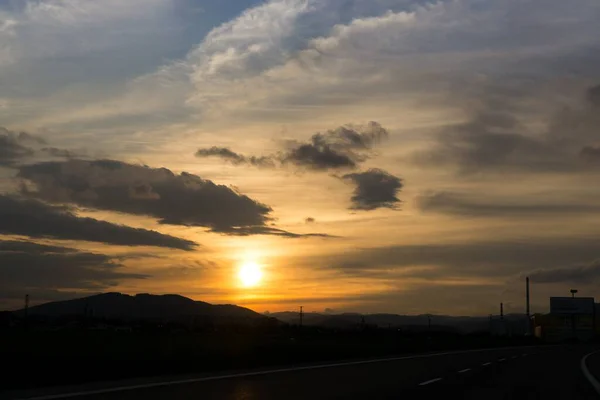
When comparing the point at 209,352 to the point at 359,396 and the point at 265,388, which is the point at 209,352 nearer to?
the point at 265,388

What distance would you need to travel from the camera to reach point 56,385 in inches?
732

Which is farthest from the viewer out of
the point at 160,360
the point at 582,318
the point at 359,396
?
the point at 582,318

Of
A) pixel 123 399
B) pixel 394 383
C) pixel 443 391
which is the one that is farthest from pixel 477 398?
pixel 123 399

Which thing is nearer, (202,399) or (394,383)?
(202,399)

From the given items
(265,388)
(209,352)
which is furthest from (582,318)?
(265,388)

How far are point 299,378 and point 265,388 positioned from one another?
3832 mm

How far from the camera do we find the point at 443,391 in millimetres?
20047

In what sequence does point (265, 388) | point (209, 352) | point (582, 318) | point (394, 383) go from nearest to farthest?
point (265, 388) < point (394, 383) < point (209, 352) < point (582, 318)

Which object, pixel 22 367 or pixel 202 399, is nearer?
pixel 202 399

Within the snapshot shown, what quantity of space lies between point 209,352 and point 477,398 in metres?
14.5

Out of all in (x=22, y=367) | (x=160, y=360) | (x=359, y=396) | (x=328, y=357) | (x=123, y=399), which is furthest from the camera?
(x=328, y=357)

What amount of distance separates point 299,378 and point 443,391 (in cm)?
443

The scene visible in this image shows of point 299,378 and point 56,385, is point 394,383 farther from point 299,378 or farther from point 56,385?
point 56,385

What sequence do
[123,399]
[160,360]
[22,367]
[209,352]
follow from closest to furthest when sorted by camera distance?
1. [123,399]
2. [22,367]
3. [160,360]
4. [209,352]
